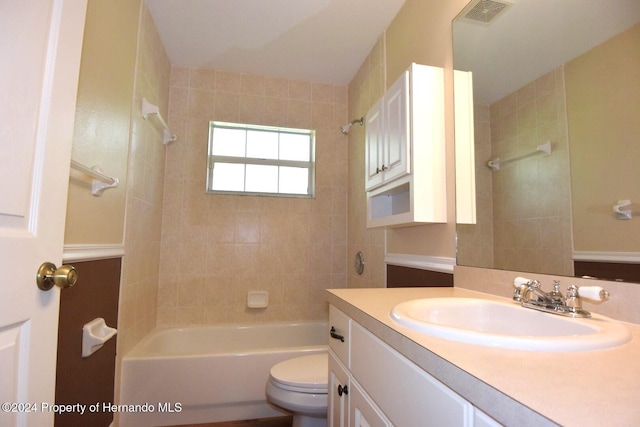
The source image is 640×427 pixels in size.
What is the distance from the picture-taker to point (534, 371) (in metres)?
0.45

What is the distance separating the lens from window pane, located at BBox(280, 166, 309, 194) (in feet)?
9.44

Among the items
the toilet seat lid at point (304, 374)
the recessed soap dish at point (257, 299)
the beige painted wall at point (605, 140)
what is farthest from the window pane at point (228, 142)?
the beige painted wall at point (605, 140)

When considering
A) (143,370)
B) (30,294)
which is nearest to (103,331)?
(143,370)

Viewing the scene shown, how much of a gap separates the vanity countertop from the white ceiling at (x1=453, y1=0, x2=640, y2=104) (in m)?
0.76

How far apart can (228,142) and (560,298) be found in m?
2.63

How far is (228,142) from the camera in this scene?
281cm

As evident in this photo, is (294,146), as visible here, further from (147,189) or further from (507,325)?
(507,325)

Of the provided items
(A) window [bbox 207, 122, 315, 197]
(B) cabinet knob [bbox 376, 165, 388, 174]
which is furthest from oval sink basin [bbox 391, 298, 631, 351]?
(A) window [bbox 207, 122, 315, 197]

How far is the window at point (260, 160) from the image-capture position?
275 centimetres

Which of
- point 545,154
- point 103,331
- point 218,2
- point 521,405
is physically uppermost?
point 218,2

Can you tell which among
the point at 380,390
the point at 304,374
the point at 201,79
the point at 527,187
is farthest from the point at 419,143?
the point at 201,79

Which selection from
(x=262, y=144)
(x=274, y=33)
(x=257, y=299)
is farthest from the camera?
(x=262, y=144)

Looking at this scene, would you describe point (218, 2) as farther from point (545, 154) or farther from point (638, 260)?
point (638, 260)

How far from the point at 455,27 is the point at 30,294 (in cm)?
175
